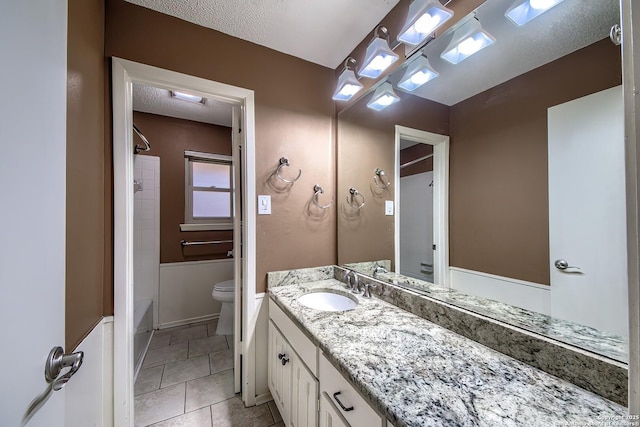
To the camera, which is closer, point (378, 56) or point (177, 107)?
point (378, 56)

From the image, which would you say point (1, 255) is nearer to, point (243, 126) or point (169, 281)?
point (243, 126)

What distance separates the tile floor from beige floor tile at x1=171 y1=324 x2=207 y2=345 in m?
0.02

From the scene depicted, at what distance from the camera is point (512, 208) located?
0.90m

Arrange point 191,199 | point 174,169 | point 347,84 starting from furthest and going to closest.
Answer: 1. point 191,199
2. point 174,169
3. point 347,84

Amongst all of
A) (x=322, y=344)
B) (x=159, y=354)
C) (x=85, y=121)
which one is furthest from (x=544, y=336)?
(x=159, y=354)

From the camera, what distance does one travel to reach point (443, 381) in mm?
649

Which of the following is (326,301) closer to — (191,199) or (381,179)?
(381,179)

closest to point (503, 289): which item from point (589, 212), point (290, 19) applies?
point (589, 212)

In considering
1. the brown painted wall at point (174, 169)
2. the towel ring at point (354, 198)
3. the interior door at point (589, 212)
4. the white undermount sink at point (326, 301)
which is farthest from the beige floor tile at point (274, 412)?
the brown painted wall at point (174, 169)

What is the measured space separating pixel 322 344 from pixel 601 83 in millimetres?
1191

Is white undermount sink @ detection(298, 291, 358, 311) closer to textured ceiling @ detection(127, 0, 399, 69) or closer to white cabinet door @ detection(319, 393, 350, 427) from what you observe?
white cabinet door @ detection(319, 393, 350, 427)

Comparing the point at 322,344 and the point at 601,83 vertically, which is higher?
the point at 601,83

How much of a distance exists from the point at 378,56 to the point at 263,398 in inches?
89.5

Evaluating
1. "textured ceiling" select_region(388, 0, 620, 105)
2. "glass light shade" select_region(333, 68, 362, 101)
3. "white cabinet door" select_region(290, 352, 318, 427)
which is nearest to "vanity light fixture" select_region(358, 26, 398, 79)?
"glass light shade" select_region(333, 68, 362, 101)
